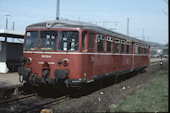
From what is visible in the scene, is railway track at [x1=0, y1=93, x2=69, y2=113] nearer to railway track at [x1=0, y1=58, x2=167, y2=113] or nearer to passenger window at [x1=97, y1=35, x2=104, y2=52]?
railway track at [x1=0, y1=58, x2=167, y2=113]

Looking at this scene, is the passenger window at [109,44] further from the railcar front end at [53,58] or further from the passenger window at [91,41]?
the railcar front end at [53,58]

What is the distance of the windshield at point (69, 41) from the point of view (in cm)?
980

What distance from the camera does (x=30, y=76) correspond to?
32.8 ft

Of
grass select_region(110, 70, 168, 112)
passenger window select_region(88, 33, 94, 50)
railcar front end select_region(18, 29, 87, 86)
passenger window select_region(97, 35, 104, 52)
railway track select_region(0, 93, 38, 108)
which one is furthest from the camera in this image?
passenger window select_region(97, 35, 104, 52)

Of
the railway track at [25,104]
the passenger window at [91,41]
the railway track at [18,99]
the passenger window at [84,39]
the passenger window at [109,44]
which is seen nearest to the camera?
the railway track at [25,104]

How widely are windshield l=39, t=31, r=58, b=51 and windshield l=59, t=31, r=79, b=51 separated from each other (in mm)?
287

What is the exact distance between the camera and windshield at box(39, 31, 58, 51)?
1007cm

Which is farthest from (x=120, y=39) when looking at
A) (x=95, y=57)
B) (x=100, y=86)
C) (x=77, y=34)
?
(x=77, y=34)

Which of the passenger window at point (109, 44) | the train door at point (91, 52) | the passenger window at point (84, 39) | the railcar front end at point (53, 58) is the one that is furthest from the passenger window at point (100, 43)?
the railcar front end at point (53, 58)

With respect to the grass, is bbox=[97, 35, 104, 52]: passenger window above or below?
above

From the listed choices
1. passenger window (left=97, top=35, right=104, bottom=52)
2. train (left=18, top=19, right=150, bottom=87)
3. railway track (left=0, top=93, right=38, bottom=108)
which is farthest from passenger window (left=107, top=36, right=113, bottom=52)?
railway track (left=0, top=93, right=38, bottom=108)

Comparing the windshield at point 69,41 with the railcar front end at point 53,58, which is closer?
the railcar front end at point 53,58

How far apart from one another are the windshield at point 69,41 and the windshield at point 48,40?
0.94ft

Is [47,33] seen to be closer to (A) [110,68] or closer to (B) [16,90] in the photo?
(B) [16,90]
